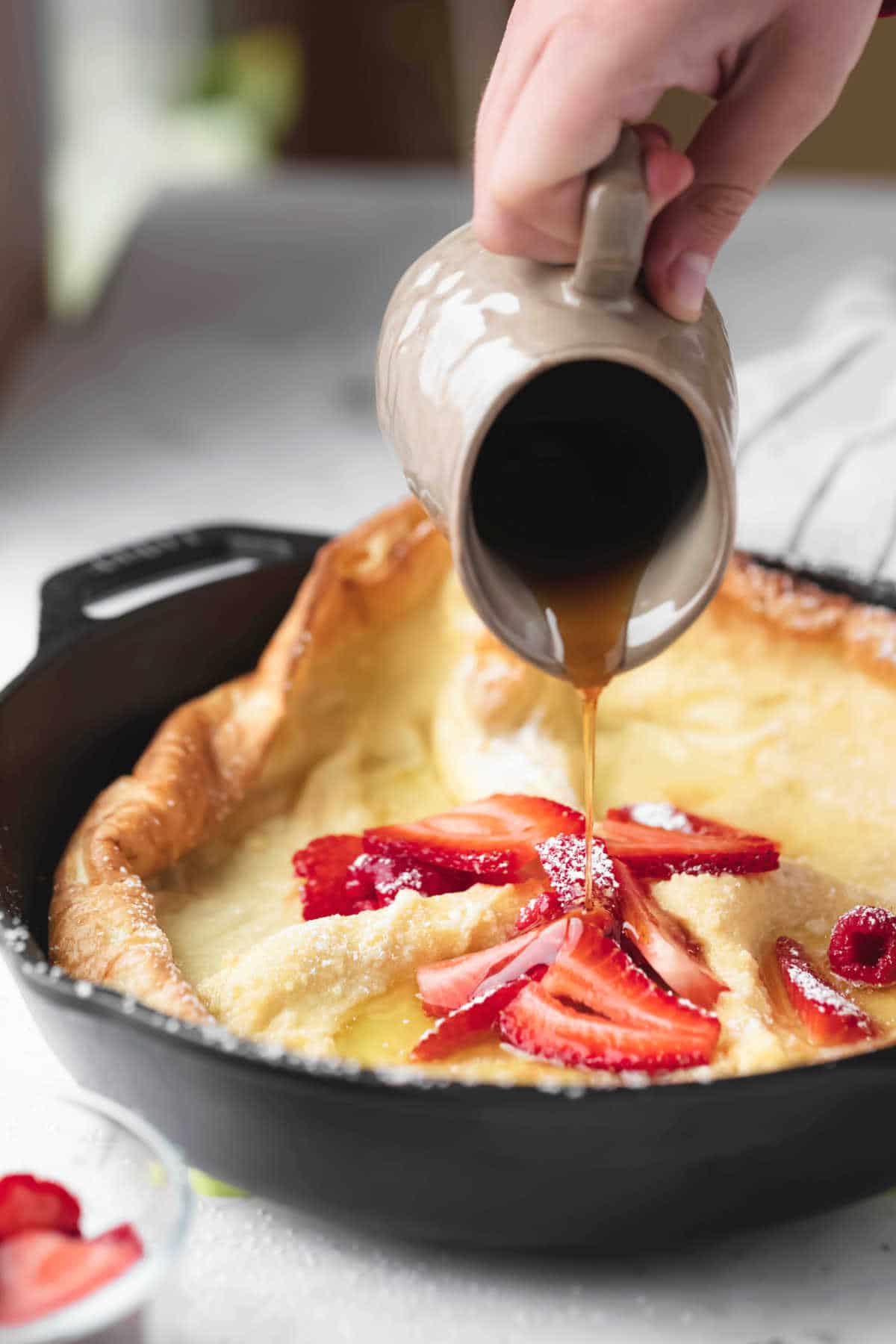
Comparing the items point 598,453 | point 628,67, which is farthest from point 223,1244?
point 628,67

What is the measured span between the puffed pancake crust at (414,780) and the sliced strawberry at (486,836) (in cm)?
5

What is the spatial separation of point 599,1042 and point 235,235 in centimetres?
392

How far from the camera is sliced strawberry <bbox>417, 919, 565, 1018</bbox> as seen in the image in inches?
67.9

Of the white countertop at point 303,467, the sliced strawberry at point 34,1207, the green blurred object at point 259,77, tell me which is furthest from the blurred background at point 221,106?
the sliced strawberry at point 34,1207

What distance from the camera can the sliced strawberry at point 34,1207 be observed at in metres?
1.32

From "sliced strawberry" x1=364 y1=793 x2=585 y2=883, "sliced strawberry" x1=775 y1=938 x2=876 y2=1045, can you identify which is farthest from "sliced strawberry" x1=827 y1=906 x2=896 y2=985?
"sliced strawberry" x1=364 y1=793 x2=585 y2=883

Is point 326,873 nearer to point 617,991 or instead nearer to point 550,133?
point 617,991

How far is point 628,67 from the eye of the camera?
4.56 ft

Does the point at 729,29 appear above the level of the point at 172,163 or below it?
above

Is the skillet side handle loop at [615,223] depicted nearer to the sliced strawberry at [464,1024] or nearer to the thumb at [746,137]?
the thumb at [746,137]

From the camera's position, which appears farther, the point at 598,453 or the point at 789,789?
the point at 789,789

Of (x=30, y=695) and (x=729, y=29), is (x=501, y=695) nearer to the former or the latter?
(x=30, y=695)

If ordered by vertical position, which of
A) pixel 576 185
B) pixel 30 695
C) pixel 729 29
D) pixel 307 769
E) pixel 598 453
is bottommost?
pixel 307 769

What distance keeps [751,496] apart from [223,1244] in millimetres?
1764
